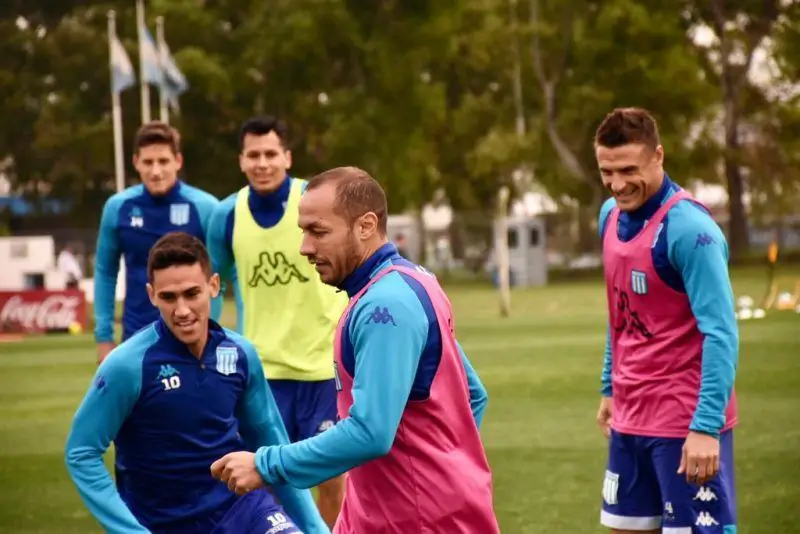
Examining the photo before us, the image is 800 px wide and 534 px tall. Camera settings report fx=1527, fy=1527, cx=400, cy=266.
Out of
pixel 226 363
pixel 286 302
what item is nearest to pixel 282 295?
pixel 286 302

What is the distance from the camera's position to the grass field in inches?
417

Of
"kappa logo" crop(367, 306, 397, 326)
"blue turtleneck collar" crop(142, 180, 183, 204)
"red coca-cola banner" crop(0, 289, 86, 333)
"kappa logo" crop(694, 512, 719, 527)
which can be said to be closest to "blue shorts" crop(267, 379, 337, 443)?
"blue turtleneck collar" crop(142, 180, 183, 204)

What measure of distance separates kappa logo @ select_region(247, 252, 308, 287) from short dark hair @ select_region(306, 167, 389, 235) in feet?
13.5

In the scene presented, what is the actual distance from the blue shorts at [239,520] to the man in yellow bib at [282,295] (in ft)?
8.06

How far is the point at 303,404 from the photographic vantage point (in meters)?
8.79

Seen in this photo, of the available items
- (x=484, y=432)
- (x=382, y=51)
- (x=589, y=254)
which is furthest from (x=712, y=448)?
(x=589, y=254)

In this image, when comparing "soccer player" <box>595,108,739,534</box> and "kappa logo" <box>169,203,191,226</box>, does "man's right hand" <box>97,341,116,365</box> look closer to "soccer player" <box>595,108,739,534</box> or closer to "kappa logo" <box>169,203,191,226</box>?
"kappa logo" <box>169,203,191,226</box>

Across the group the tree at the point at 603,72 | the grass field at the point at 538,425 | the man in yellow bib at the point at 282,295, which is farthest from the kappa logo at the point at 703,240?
the tree at the point at 603,72

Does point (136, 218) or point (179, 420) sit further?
point (136, 218)

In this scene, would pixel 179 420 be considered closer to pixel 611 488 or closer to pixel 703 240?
pixel 611 488

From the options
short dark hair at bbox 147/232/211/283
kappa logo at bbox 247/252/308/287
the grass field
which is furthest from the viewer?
the grass field

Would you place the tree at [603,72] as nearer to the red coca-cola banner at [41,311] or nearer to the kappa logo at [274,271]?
the red coca-cola banner at [41,311]

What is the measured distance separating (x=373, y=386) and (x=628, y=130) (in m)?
2.31

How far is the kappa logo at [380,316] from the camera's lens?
14.3 feet
